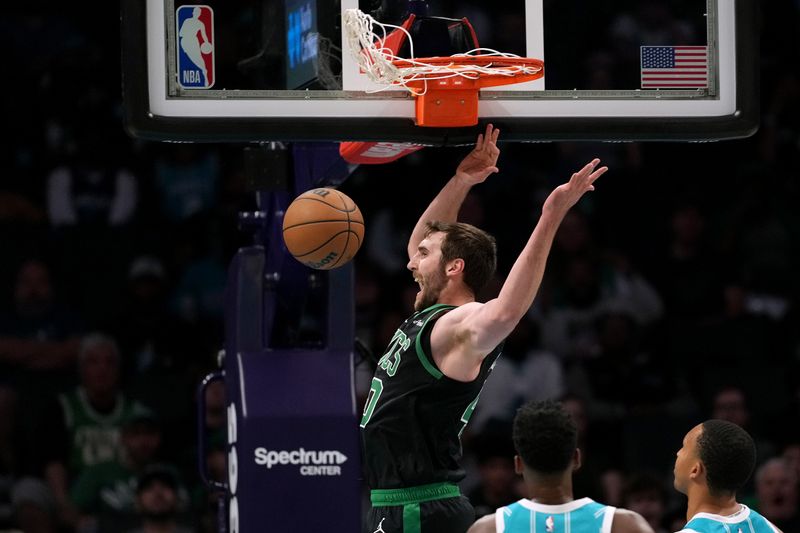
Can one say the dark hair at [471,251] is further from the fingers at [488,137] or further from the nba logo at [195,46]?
the nba logo at [195,46]

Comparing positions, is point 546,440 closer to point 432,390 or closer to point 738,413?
point 432,390

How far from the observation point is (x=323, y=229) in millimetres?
5715

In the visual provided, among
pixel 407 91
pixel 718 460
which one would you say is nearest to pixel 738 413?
pixel 407 91

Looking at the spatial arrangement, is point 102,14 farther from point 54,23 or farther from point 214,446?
point 214,446

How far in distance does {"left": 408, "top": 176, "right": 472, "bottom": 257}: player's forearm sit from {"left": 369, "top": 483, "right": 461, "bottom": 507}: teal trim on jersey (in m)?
0.96

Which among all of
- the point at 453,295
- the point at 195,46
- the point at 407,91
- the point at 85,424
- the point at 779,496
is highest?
the point at 195,46

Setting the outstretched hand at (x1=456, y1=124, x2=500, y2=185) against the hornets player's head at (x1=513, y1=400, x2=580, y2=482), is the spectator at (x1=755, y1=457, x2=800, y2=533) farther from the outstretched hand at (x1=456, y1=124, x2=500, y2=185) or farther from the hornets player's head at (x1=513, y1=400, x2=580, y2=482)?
the hornets player's head at (x1=513, y1=400, x2=580, y2=482)

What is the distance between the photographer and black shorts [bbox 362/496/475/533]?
5395 millimetres

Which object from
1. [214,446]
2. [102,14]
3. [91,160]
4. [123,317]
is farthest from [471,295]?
[102,14]

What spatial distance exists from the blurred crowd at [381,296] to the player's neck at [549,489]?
4.08m

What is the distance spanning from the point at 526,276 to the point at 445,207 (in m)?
1.10

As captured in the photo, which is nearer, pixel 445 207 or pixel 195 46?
pixel 195 46

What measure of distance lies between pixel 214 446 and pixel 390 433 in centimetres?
367

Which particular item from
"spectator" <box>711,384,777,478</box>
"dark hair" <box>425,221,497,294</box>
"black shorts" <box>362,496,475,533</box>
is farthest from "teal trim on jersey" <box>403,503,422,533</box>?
"spectator" <box>711,384,777,478</box>
